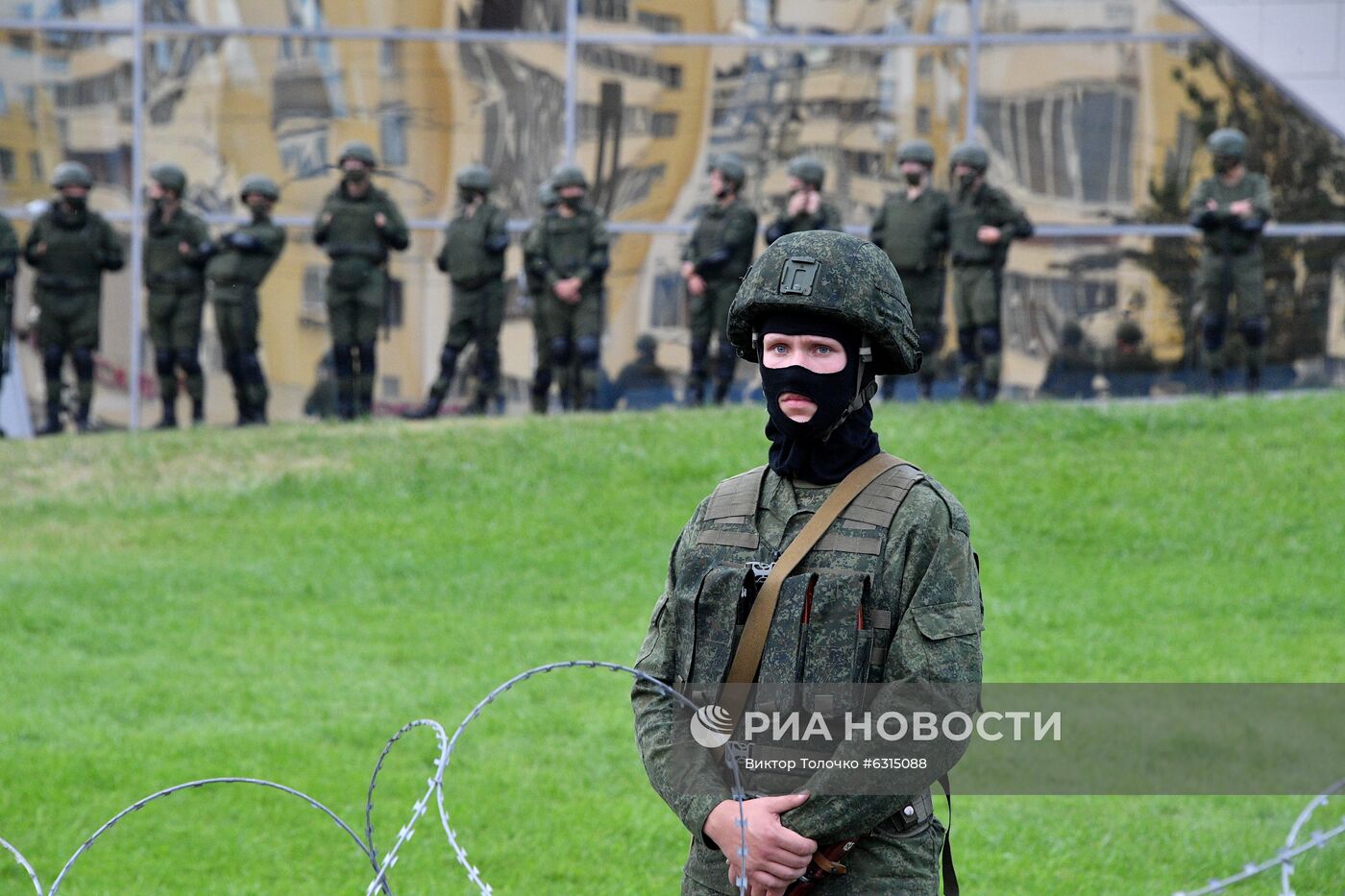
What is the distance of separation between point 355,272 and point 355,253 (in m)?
0.19

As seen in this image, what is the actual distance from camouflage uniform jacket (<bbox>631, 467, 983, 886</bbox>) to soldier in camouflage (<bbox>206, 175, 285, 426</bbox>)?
1388 cm

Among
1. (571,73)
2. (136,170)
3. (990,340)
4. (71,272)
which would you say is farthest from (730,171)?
(136,170)

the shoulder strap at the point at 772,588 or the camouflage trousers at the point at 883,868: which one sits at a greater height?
the shoulder strap at the point at 772,588

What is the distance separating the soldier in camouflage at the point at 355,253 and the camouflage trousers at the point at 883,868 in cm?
1354

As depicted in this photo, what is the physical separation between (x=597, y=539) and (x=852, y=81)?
11.1m

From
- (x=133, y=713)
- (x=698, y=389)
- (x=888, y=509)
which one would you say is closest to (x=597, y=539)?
(x=133, y=713)

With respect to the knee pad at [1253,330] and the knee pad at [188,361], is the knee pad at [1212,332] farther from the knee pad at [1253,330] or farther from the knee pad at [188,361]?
the knee pad at [188,361]

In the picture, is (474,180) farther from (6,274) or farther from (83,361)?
(6,274)

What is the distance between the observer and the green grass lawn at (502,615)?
6.84 metres

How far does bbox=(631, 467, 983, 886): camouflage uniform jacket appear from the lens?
119 inches

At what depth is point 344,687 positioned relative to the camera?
29.8 ft

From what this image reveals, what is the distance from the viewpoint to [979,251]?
50.8ft

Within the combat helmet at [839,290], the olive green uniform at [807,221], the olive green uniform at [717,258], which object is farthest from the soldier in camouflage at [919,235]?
the combat helmet at [839,290]

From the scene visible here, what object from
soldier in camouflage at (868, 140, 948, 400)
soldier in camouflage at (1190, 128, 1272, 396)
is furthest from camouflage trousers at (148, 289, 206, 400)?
soldier in camouflage at (1190, 128, 1272, 396)
